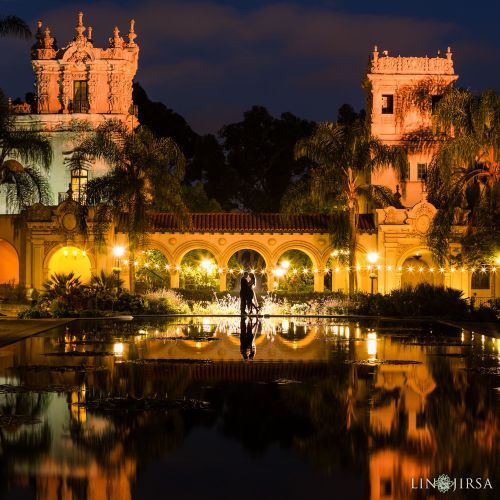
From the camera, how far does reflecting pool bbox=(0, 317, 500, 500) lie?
7.91 meters

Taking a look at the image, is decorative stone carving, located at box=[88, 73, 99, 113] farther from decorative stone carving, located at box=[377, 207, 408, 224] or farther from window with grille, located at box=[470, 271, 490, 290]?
window with grille, located at box=[470, 271, 490, 290]

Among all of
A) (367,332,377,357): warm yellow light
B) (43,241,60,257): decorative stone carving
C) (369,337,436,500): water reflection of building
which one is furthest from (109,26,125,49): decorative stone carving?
(369,337,436,500): water reflection of building

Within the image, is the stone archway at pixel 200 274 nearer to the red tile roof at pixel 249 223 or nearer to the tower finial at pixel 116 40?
the red tile roof at pixel 249 223

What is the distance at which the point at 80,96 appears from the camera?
46.6m

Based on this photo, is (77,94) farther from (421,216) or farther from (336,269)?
(421,216)

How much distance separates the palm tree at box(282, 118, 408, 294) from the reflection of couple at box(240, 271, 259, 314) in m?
5.65

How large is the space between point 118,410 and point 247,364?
568cm

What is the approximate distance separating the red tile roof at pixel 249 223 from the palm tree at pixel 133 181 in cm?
258

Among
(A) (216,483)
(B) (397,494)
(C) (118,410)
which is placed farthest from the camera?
(C) (118,410)

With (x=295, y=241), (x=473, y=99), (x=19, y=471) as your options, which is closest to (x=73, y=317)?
(x=295, y=241)

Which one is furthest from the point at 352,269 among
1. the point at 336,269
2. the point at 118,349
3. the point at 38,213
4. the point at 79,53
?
the point at 118,349

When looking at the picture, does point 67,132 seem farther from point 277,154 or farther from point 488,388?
point 488,388

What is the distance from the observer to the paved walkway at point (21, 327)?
2236 cm

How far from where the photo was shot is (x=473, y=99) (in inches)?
1377
